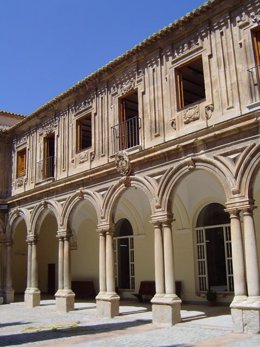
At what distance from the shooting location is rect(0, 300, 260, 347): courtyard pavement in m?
8.94

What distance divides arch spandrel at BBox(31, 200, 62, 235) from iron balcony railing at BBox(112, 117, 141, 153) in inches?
150

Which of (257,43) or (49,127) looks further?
(49,127)

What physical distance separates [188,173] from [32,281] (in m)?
9.27

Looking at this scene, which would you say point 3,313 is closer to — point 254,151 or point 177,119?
point 177,119

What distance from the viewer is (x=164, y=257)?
11.8m

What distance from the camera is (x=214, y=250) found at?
14.7 m

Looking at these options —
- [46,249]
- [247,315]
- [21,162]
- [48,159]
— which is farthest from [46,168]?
[247,315]

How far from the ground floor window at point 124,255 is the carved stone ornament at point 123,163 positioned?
194 inches

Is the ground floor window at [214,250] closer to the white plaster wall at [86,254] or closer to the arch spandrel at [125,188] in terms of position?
the arch spandrel at [125,188]

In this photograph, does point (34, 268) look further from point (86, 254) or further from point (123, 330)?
point (123, 330)

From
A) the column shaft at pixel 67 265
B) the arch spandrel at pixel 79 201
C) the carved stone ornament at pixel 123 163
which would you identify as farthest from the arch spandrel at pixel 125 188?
the column shaft at pixel 67 265

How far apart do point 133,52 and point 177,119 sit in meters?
3.11

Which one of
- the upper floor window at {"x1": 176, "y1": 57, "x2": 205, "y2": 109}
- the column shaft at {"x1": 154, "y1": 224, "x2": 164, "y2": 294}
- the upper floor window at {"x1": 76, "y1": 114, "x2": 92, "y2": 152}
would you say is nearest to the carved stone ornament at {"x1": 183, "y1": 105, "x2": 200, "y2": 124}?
the upper floor window at {"x1": 176, "y1": 57, "x2": 205, "y2": 109}

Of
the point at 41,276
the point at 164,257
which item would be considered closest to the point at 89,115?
the point at 164,257
